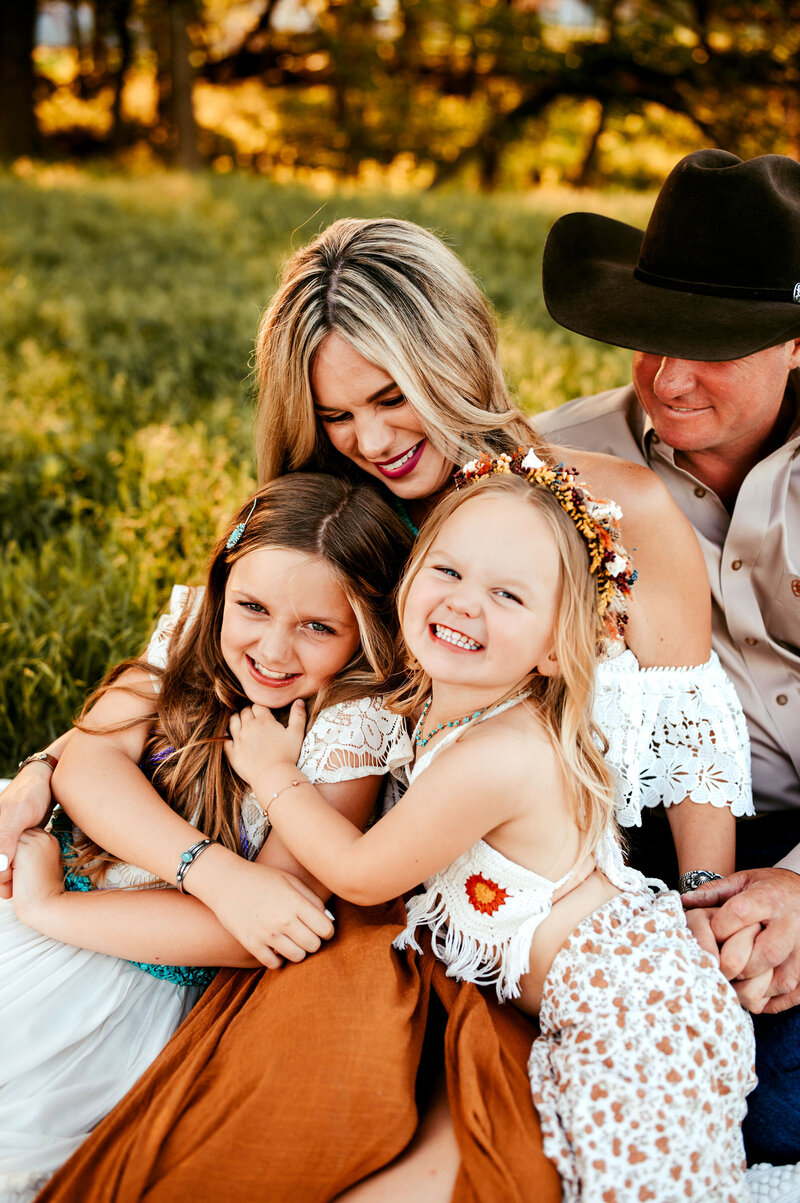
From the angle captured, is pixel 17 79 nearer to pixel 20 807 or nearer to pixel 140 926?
pixel 20 807

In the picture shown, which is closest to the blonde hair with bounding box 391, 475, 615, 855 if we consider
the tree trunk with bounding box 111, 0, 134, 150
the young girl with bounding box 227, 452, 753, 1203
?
the young girl with bounding box 227, 452, 753, 1203

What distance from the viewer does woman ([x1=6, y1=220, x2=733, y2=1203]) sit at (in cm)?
186

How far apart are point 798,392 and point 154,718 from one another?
2.05 meters

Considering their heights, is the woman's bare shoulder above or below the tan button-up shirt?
above

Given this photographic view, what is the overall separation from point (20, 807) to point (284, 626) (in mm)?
794

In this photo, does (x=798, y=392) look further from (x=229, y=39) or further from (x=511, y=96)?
(x=229, y=39)

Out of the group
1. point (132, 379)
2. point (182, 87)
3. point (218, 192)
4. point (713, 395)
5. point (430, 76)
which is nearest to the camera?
point (713, 395)

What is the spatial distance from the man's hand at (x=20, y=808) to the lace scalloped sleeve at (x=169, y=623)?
40 centimetres

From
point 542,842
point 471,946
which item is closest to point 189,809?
point 471,946

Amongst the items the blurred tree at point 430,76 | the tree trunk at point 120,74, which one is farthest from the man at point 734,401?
the tree trunk at point 120,74

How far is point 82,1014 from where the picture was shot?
7.40 feet

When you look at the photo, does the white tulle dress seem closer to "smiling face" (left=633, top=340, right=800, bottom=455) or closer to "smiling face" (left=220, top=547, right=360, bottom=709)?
"smiling face" (left=220, top=547, right=360, bottom=709)

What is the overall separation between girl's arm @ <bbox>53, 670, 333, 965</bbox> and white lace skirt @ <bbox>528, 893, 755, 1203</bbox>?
0.56m

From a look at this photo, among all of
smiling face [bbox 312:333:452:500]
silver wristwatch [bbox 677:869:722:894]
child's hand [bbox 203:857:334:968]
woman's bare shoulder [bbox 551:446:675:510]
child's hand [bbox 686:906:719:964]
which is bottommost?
silver wristwatch [bbox 677:869:722:894]
